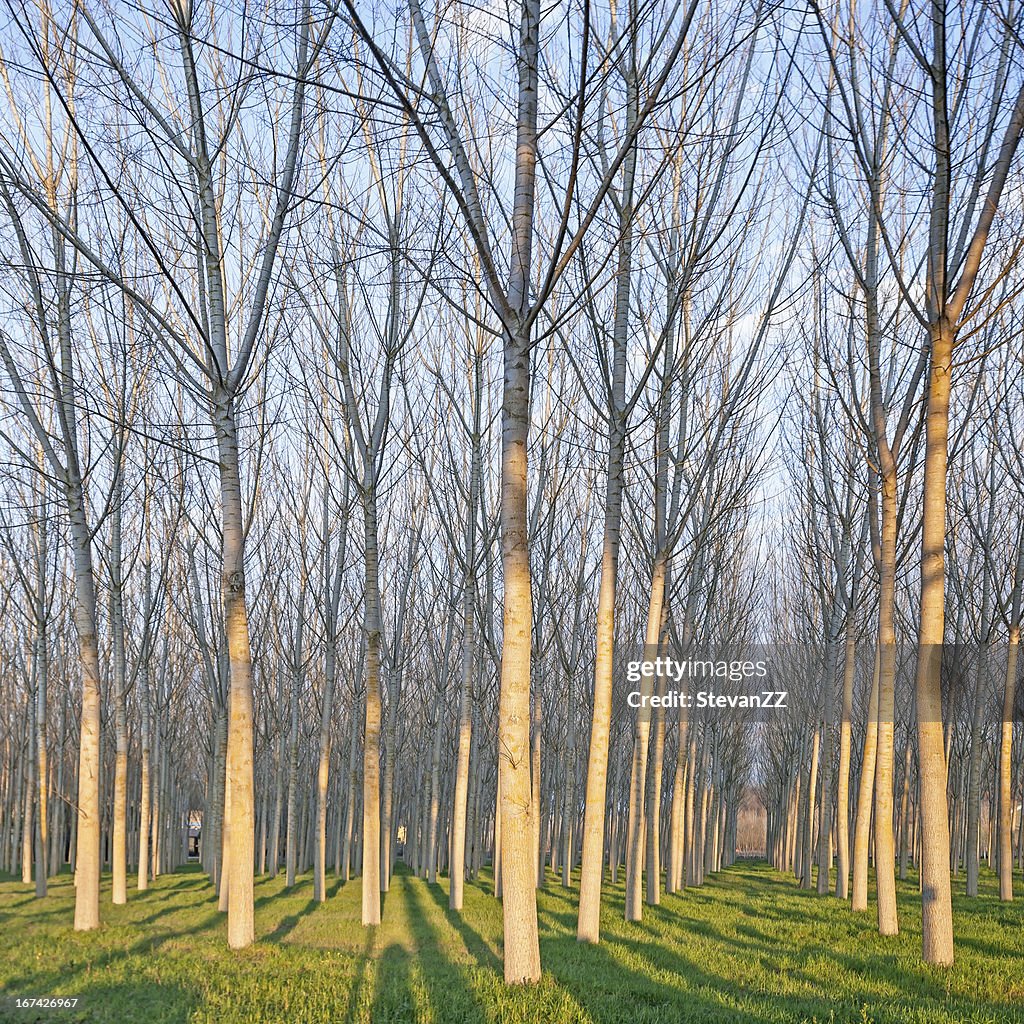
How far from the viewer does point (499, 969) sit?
6.53 meters

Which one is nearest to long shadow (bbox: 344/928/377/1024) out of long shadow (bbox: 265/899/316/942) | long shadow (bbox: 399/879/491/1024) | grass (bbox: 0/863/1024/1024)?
grass (bbox: 0/863/1024/1024)

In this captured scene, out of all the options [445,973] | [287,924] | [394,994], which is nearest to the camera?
[394,994]

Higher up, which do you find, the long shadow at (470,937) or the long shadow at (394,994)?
the long shadow at (394,994)

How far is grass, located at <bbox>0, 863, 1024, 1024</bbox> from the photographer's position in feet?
16.6

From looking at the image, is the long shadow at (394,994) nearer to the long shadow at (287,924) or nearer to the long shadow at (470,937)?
the long shadow at (470,937)

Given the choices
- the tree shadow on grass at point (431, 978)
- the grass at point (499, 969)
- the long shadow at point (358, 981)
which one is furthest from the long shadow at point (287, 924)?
the tree shadow on grass at point (431, 978)

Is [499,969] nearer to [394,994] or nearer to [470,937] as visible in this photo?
[394,994]

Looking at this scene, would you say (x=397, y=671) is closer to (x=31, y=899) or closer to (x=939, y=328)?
(x=31, y=899)

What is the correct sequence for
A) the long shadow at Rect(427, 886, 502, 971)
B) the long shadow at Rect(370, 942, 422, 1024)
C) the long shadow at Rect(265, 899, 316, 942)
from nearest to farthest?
the long shadow at Rect(370, 942, 422, 1024)
the long shadow at Rect(427, 886, 502, 971)
the long shadow at Rect(265, 899, 316, 942)

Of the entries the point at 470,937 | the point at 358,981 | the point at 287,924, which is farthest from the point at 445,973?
the point at 287,924

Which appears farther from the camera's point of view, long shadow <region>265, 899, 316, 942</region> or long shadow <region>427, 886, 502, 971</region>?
long shadow <region>265, 899, 316, 942</region>

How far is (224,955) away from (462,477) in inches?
309

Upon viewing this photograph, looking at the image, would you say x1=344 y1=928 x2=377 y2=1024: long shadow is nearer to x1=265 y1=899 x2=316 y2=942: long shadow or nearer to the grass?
the grass

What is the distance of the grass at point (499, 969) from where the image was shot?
506 centimetres
